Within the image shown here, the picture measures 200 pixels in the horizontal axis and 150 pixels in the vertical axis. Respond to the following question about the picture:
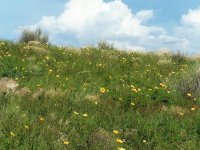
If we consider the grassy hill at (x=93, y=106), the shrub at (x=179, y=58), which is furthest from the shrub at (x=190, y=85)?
the shrub at (x=179, y=58)

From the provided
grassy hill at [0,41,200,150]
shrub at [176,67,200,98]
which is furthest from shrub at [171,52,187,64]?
shrub at [176,67,200,98]

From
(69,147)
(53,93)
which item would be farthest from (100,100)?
(69,147)

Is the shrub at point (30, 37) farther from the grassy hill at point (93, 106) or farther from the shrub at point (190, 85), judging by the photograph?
the shrub at point (190, 85)

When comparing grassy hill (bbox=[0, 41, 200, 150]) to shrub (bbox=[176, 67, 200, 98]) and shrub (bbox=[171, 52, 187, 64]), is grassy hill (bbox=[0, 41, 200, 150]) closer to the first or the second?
shrub (bbox=[176, 67, 200, 98])

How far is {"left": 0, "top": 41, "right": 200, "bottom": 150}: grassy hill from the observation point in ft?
25.6

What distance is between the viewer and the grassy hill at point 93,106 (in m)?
7.79

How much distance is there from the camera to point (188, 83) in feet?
38.8

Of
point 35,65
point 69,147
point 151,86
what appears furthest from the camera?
point 35,65

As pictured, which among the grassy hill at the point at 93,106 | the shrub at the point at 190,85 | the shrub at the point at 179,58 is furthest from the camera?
the shrub at the point at 179,58

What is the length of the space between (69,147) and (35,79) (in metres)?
5.40

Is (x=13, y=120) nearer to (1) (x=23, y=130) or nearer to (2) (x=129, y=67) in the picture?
(1) (x=23, y=130)

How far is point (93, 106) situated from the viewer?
9.87m

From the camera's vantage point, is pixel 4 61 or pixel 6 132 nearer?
pixel 6 132

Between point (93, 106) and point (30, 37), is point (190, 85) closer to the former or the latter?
point (93, 106)
